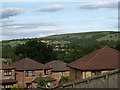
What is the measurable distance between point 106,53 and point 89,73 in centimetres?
434

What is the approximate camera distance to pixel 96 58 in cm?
Answer: 3108

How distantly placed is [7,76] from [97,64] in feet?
63.5

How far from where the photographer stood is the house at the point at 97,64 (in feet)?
96.8

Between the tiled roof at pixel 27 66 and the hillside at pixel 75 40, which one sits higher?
the hillside at pixel 75 40

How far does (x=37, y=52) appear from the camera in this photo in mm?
76438

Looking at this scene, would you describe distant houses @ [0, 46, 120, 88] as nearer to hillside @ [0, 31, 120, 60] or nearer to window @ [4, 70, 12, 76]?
window @ [4, 70, 12, 76]

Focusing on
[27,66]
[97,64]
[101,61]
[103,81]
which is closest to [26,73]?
Answer: [27,66]

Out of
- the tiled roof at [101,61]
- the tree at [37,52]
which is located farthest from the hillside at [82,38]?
the tiled roof at [101,61]

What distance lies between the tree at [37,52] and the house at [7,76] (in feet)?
96.7

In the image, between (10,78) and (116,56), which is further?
(10,78)

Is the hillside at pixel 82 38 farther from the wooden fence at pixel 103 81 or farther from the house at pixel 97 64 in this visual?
the wooden fence at pixel 103 81

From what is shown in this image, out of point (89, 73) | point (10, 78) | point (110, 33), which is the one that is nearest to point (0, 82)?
point (10, 78)

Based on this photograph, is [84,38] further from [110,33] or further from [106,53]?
[106,53]

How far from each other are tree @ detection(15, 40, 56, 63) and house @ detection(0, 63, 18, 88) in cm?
2946
